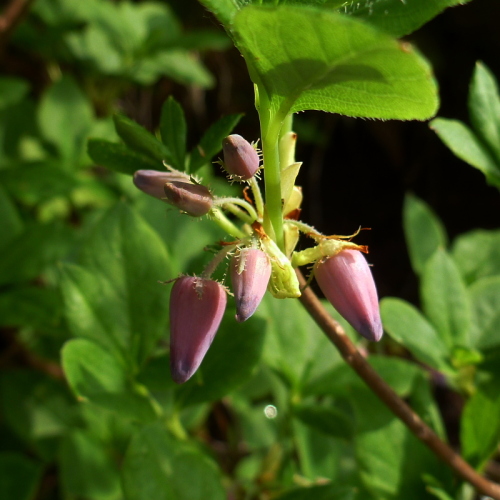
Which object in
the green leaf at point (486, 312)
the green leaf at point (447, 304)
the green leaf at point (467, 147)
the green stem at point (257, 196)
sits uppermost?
the green stem at point (257, 196)

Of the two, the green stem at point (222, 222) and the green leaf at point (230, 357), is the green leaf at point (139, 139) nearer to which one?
the green stem at point (222, 222)

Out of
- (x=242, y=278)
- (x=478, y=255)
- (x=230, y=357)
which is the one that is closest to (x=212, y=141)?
(x=242, y=278)

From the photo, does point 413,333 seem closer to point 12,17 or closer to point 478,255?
point 478,255

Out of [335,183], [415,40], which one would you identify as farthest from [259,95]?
[415,40]

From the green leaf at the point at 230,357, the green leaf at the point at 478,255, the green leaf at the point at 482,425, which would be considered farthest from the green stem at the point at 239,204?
the green leaf at the point at 478,255

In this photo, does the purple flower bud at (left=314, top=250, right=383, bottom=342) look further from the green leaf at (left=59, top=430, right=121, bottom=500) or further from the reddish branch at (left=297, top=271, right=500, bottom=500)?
the green leaf at (left=59, top=430, right=121, bottom=500)

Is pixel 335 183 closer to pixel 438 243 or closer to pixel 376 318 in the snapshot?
pixel 438 243
